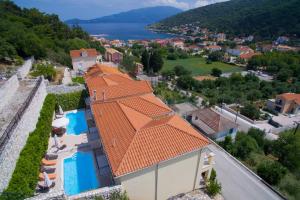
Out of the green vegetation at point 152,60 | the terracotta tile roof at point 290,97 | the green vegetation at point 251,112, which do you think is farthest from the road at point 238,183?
the green vegetation at point 152,60

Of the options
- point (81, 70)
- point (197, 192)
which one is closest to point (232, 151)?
point (197, 192)

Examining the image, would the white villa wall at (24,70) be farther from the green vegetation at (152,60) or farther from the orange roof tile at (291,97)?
the orange roof tile at (291,97)

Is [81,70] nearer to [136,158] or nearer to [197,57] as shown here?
[136,158]

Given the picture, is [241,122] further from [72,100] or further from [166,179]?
[72,100]

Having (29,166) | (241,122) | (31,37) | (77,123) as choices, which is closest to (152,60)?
(241,122)

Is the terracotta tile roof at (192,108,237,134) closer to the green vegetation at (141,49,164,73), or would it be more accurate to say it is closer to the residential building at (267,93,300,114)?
the residential building at (267,93,300,114)

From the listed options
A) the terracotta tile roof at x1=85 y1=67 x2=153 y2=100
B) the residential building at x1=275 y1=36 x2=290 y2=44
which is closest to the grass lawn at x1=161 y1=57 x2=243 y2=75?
the terracotta tile roof at x1=85 y1=67 x2=153 y2=100

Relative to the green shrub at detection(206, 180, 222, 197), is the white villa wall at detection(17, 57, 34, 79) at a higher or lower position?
higher
